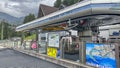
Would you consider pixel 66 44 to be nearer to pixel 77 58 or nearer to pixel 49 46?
pixel 77 58

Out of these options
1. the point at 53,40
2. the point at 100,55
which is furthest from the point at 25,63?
Result: the point at 100,55

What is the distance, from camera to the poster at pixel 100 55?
7773 mm

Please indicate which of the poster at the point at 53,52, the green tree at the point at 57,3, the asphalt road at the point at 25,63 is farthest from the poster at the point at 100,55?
the green tree at the point at 57,3

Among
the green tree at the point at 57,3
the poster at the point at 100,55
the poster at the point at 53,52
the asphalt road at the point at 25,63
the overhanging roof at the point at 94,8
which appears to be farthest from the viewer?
the green tree at the point at 57,3

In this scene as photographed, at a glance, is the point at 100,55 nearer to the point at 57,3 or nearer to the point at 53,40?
the point at 53,40

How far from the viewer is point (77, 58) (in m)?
10.2

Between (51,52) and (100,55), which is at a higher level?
(100,55)

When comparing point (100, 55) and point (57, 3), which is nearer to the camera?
point (100, 55)

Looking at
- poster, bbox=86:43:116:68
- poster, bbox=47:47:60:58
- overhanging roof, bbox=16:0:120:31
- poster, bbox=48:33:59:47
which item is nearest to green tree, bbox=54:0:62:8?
overhanging roof, bbox=16:0:120:31

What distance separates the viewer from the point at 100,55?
27.5 ft

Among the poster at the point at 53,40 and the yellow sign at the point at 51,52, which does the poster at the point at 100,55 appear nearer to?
the poster at the point at 53,40

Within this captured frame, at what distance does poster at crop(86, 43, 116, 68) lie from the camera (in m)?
7.77

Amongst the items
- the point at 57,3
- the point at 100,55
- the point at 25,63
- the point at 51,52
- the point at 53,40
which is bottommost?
the point at 25,63

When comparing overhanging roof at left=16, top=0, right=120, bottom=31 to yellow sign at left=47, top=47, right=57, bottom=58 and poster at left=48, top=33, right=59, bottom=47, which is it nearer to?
poster at left=48, top=33, right=59, bottom=47
